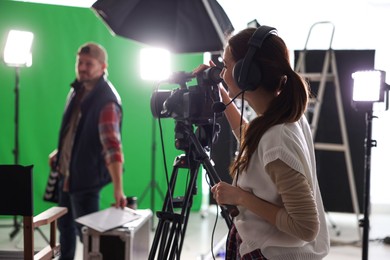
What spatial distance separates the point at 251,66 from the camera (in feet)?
3.45

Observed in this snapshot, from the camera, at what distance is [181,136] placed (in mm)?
1425

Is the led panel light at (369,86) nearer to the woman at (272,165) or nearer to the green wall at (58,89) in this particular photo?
the woman at (272,165)

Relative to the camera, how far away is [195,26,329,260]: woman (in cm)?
100

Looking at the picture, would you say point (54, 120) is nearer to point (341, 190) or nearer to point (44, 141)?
point (44, 141)

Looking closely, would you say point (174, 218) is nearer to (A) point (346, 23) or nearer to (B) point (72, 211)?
A: (B) point (72, 211)

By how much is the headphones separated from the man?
1473 millimetres

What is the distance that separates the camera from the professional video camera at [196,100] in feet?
4.37

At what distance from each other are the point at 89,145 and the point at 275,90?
5.23 ft

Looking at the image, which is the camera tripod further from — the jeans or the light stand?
the light stand

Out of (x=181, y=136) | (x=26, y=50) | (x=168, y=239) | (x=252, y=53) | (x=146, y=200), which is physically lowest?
(x=146, y=200)

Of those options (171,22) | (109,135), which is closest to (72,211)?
(109,135)

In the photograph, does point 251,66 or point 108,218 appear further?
point 108,218

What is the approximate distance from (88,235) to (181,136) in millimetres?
1065

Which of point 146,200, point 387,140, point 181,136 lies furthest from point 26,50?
point 387,140
